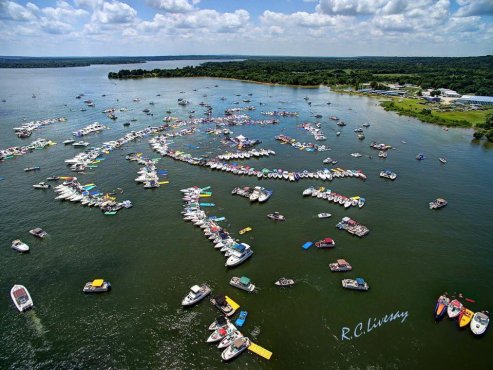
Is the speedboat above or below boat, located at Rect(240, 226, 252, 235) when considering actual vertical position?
below

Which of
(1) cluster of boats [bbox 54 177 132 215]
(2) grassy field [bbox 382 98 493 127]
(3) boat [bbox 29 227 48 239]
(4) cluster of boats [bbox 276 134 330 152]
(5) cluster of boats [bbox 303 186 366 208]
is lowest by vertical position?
(3) boat [bbox 29 227 48 239]

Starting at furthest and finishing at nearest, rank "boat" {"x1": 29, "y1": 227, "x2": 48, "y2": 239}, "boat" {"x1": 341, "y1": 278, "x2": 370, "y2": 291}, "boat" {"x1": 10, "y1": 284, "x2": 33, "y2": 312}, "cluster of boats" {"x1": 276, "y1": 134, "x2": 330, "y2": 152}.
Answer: "cluster of boats" {"x1": 276, "y1": 134, "x2": 330, "y2": 152}, "boat" {"x1": 29, "y1": 227, "x2": 48, "y2": 239}, "boat" {"x1": 341, "y1": 278, "x2": 370, "y2": 291}, "boat" {"x1": 10, "y1": 284, "x2": 33, "y2": 312}

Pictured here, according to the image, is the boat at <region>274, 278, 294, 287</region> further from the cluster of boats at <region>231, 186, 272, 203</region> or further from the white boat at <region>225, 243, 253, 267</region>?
the cluster of boats at <region>231, 186, 272, 203</region>

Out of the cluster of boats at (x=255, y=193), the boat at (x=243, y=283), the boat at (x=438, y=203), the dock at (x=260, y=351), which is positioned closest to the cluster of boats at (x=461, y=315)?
the dock at (x=260, y=351)

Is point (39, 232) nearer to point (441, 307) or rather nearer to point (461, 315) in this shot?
point (441, 307)

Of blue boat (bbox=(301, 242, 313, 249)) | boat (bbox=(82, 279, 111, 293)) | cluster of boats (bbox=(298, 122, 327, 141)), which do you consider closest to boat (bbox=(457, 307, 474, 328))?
blue boat (bbox=(301, 242, 313, 249))

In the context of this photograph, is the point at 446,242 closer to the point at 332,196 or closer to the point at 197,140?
the point at 332,196

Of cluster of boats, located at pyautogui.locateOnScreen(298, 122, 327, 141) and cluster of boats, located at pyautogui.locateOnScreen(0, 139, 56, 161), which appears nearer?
cluster of boats, located at pyautogui.locateOnScreen(0, 139, 56, 161)

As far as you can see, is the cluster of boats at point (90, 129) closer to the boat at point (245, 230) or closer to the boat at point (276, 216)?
the boat at point (245, 230)
